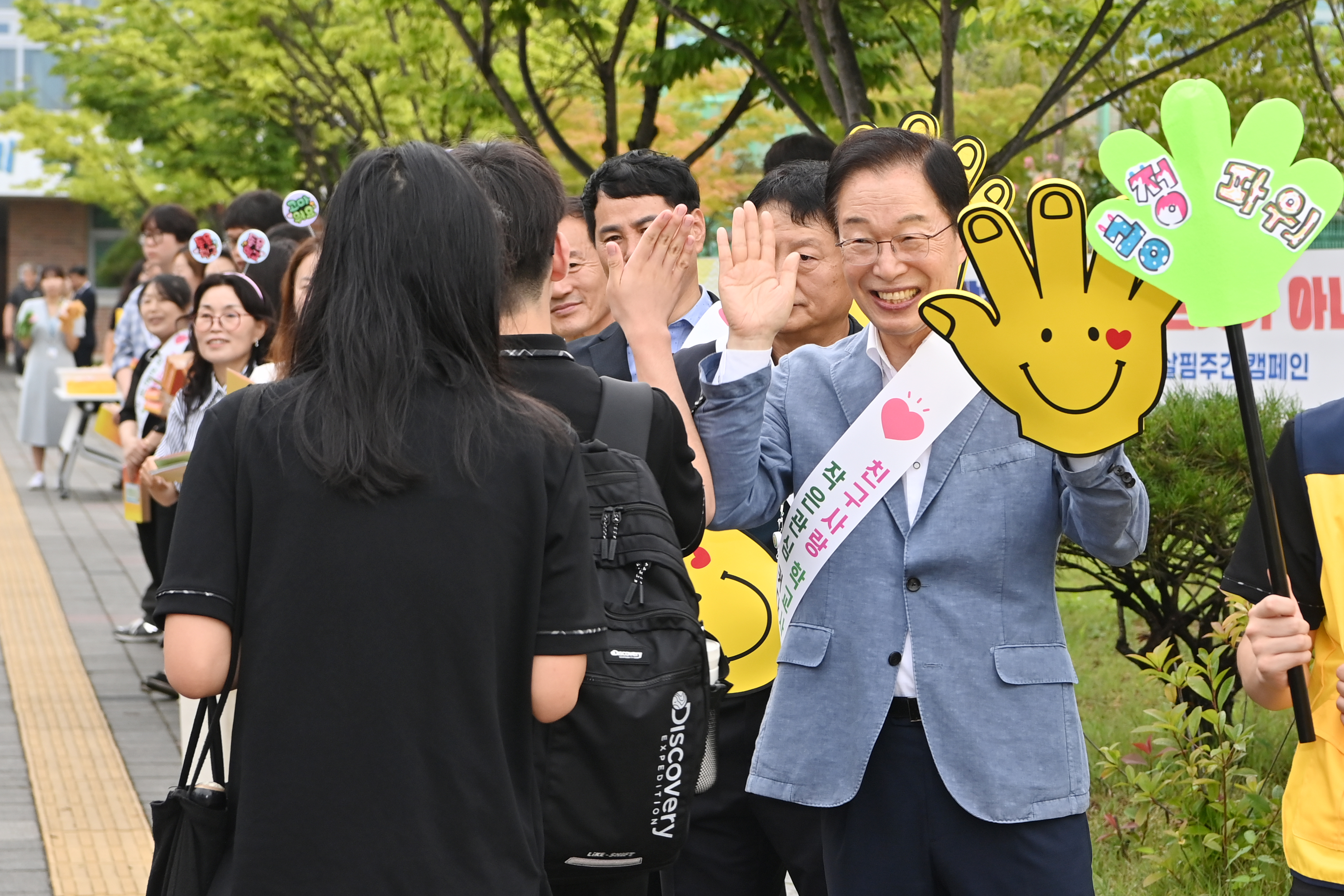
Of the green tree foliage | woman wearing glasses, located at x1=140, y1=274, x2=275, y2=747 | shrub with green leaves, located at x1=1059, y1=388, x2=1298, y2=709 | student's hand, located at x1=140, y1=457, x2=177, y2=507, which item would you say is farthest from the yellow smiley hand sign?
student's hand, located at x1=140, y1=457, x2=177, y2=507

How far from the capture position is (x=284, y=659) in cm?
198

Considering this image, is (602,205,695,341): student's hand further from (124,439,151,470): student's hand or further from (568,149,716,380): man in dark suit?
(124,439,151,470): student's hand

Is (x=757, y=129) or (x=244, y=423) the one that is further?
(x=757, y=129)

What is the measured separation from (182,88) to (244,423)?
15.0 metres

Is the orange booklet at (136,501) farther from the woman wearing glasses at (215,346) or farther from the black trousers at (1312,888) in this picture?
the black trousers at (1312,888)

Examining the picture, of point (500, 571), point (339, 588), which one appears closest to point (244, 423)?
point (339, 588)

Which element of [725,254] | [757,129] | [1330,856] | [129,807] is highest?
[757,129]

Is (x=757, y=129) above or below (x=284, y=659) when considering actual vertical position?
above

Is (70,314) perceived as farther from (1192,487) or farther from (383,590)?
(383,590)

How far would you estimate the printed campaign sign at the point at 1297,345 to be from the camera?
17.4ft

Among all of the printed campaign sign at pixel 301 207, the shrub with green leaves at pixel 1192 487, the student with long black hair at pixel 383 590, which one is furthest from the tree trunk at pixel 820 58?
the student with long black hair at pixel 383 590

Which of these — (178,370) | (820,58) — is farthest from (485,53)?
(178,370)

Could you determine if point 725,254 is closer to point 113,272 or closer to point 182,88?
point 182,88

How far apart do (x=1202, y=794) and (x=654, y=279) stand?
242 cm
